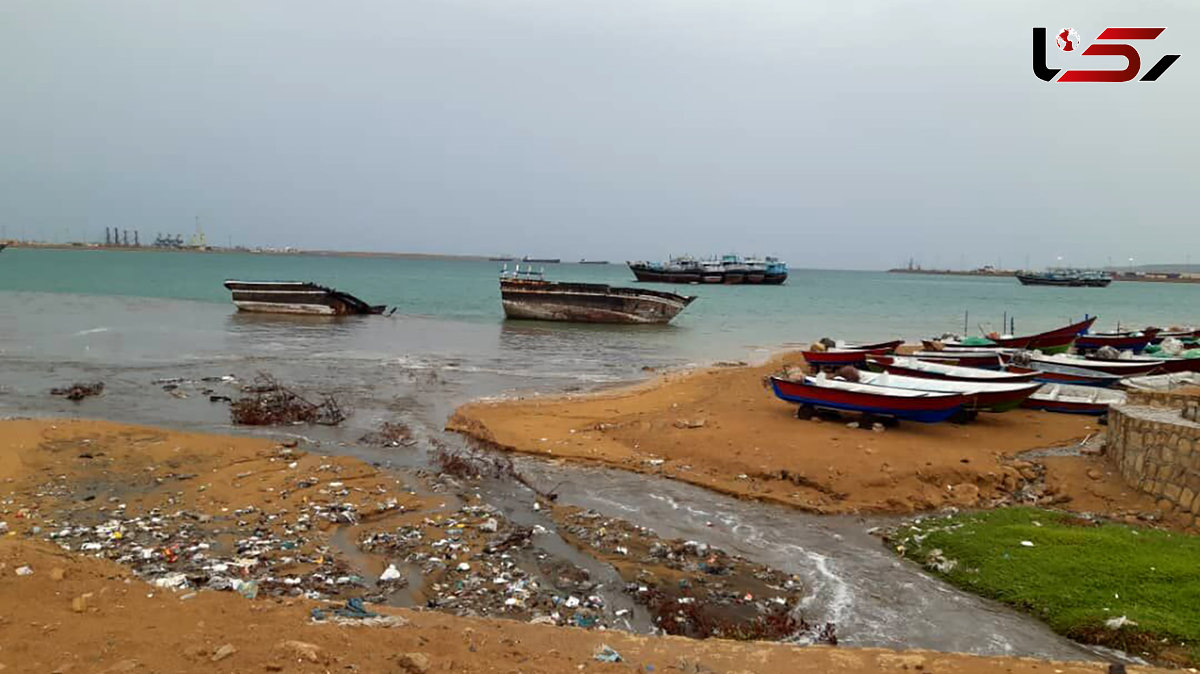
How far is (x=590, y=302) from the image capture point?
41.7 metres

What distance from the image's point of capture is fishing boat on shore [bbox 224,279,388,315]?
42.6 meters

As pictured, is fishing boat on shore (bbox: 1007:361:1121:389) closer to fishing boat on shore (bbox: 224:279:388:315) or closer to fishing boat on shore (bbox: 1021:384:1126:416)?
fishing boat on shore (bbox: 1021:384:1126:416)

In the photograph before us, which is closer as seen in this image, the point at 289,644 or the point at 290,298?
the point at 289,644

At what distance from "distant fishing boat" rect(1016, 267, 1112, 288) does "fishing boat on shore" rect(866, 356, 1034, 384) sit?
115747mm

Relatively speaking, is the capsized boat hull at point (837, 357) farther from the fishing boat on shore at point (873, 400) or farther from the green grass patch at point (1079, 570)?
the green grass patch at point (1079, 570)

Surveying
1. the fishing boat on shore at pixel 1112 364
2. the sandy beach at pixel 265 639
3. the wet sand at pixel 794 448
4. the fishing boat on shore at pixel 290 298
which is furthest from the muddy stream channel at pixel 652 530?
the fishing boat on shore at pixel 290 298

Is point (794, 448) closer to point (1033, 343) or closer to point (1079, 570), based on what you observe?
point (1079, 570)

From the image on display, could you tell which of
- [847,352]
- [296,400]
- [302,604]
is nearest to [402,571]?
[302,604]

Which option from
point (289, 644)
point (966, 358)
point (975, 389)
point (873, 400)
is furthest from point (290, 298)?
point (289, 644)

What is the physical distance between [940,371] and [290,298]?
36.5 meters

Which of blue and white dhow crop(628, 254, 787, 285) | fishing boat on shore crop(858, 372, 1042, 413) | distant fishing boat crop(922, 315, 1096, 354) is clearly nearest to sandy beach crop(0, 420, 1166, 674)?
fishing boat on shore crop(858, 372, 1042, 413)

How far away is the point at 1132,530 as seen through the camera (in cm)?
876

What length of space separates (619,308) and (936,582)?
34.0 metres

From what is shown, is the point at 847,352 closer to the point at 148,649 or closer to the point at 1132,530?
the point at 1132,530
